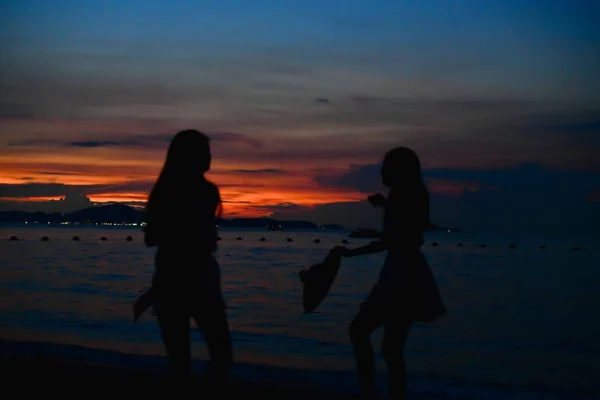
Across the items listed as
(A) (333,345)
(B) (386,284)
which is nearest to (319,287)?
(B) (386,284)

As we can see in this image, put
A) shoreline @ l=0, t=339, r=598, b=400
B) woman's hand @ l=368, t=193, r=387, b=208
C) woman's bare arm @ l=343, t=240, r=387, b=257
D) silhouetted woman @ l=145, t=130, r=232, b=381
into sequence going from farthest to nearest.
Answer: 1. shoreline @ l=0, t=339, r=598, b=400
2. woman's hand @ l=368, t=193, r=387, b=208
3. woman's bare arm @ l=343, t=240, r=387, b=257
4. silhouetted woman @ l=145, t=130, r=232, b=381

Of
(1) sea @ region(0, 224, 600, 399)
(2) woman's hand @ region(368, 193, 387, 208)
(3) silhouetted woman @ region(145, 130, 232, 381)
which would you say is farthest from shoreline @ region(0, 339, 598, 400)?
(2) woman's hand @ region(368, 193, 387, 208)

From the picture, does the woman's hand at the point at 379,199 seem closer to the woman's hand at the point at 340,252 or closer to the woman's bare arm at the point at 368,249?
the woman's bare arm at the point at 368,249

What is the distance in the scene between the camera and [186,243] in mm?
4199

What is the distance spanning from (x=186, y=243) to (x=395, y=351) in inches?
65.3

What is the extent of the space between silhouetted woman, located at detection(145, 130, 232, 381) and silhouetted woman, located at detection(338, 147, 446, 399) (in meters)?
0.99

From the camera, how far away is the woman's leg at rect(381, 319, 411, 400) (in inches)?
184

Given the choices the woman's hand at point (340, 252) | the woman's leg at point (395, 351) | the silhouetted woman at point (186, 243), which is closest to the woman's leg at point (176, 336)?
the silhouetted woman at point (186, 243)

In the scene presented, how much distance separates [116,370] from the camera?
732cm

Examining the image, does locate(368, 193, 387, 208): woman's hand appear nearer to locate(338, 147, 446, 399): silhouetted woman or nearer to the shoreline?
locate(338, 147, 446, 399): silhouetted woman

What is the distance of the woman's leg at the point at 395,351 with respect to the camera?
15.4 ft

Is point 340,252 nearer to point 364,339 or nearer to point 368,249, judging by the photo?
point 368,249

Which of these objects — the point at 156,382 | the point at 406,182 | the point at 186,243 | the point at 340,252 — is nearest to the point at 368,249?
the point at 340,252

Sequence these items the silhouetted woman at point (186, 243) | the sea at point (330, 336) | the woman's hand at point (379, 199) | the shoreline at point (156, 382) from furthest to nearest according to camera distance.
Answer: the sea at point (330, 336), the shoreline at point (156, 382), the woman's hand at point (379, 199), the silhouetted woman at point (186, 243)
